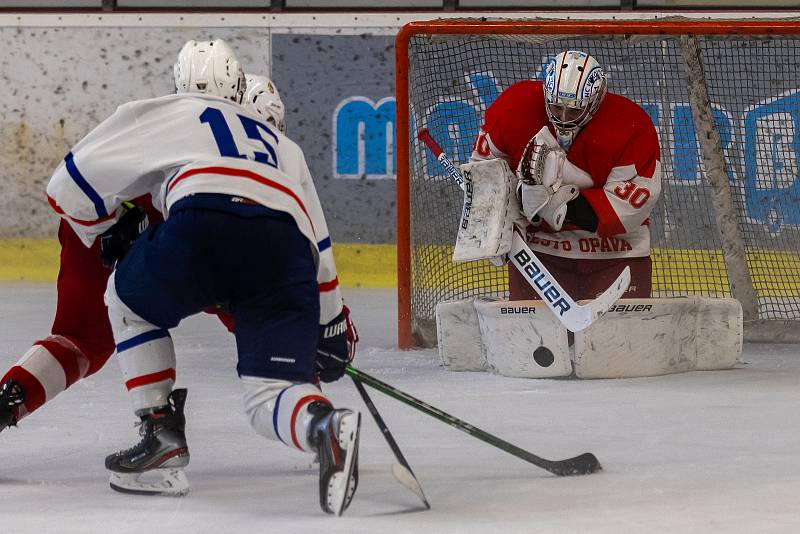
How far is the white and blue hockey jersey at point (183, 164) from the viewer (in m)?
2.33

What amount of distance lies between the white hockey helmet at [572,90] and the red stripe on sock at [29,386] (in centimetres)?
177

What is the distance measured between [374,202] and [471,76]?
1.39m

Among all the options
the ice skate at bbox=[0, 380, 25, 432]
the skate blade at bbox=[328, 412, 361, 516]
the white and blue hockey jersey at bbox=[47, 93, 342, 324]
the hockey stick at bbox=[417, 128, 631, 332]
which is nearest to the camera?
the skate blade at bbox=[328, 412, 361, 516]

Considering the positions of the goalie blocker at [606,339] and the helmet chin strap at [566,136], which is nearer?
the goalie blocker at [606,339]

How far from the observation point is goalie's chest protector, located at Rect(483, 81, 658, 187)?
390cm

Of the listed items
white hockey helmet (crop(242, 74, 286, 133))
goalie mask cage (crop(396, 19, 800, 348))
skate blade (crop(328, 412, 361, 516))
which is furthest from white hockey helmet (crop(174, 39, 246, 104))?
goalie mask cage (crop(396, 19, 800, 348))

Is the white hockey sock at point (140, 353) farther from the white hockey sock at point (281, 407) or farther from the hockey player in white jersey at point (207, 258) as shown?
the white hockey sock at point (281, 407)

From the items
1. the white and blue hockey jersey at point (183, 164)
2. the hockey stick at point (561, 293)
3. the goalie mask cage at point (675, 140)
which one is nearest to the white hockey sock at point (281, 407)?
the white and blue hockey jersey at point (183, 164)

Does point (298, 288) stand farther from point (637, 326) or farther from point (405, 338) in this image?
point (405, 338)

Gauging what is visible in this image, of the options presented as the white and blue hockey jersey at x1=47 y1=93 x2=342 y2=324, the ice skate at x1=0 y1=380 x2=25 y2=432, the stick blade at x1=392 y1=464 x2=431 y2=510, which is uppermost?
the white and blue hockey jersey at x1=47 y1=93 x2=342 y2=324

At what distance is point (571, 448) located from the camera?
114 inches

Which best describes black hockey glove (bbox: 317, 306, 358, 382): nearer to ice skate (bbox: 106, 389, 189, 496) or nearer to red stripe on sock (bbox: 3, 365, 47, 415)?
ice skate (bbox: 106, 389, 189, 496)

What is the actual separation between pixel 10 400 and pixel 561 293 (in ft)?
5.30

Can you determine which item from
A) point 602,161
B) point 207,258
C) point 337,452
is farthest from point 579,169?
point 337,452
